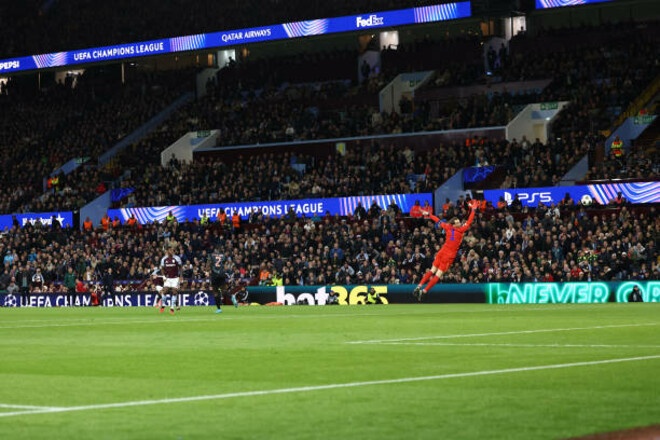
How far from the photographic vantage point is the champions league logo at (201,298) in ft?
146

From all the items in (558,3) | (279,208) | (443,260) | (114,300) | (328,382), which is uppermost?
(558,3)

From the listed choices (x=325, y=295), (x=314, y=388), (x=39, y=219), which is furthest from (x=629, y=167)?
(x=314, y=388)

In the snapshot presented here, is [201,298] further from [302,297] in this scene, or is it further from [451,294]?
[451,294]

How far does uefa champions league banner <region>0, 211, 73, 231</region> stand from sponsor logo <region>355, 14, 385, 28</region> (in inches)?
791

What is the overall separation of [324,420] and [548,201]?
36.8m

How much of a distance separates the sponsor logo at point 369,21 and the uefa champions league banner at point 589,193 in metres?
20.0

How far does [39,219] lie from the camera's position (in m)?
58.3

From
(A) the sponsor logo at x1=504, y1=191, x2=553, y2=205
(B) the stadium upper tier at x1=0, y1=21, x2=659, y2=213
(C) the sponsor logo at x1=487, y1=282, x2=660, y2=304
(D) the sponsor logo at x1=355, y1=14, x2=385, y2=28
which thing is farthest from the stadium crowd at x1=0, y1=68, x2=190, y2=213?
(C) the sponsor logo at x1=487, y1=282, x2=660, y2=304

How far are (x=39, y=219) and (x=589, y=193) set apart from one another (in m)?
30.6

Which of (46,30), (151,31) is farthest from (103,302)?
(46,30)

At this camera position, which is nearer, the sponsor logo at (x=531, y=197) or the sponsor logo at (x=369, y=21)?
the sponsor logo at (x=531, y=197)

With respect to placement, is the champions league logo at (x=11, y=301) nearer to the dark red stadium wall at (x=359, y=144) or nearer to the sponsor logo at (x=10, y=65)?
the dark red stadium wall at (x=359, y=144)

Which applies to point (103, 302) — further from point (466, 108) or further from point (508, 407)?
point (508, 407)

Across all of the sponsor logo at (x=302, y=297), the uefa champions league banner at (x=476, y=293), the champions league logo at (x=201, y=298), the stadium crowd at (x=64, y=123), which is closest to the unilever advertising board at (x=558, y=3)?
the uefa champions league banner at (x=476, y=293)
